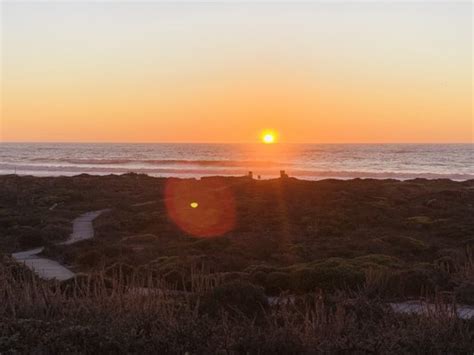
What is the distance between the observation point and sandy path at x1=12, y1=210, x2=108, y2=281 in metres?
14.2

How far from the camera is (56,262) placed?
16.4 metres

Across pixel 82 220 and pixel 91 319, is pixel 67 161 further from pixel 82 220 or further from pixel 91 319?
pixel 91 319

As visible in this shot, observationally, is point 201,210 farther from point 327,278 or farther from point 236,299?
point 236,299

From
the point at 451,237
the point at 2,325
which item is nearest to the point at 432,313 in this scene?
the point at 2,325

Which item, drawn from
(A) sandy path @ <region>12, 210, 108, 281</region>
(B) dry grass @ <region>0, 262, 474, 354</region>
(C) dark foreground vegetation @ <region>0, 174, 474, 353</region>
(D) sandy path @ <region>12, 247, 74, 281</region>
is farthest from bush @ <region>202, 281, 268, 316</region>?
(D) sandy path @ <region>12, 247, 74, 281</region>

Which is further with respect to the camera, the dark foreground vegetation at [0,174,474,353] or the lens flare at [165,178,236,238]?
the lens flare at [165,178,236,238]

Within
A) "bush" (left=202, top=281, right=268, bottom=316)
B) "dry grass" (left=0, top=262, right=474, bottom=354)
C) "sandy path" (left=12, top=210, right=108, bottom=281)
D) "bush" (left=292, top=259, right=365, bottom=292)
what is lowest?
"sandy path" (left=12, top=210, right=108, bottom=281)

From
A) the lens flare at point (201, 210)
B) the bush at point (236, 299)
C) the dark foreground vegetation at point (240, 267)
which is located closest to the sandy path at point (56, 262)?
the dark foreground vegetation at point (240, 267)

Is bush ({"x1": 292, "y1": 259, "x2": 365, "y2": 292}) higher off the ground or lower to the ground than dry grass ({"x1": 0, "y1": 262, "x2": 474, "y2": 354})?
lower

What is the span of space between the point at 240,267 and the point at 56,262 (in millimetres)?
5319

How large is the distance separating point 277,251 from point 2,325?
448 inches

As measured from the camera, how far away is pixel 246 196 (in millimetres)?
31781

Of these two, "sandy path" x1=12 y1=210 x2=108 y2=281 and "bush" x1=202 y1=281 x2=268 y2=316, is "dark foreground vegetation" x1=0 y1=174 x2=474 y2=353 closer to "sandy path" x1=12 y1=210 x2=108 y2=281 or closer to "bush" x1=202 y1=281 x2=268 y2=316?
"bush" x1=202 y1=281 x2=268 y2=316

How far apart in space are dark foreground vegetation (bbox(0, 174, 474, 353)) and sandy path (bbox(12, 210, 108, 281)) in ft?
1.38
